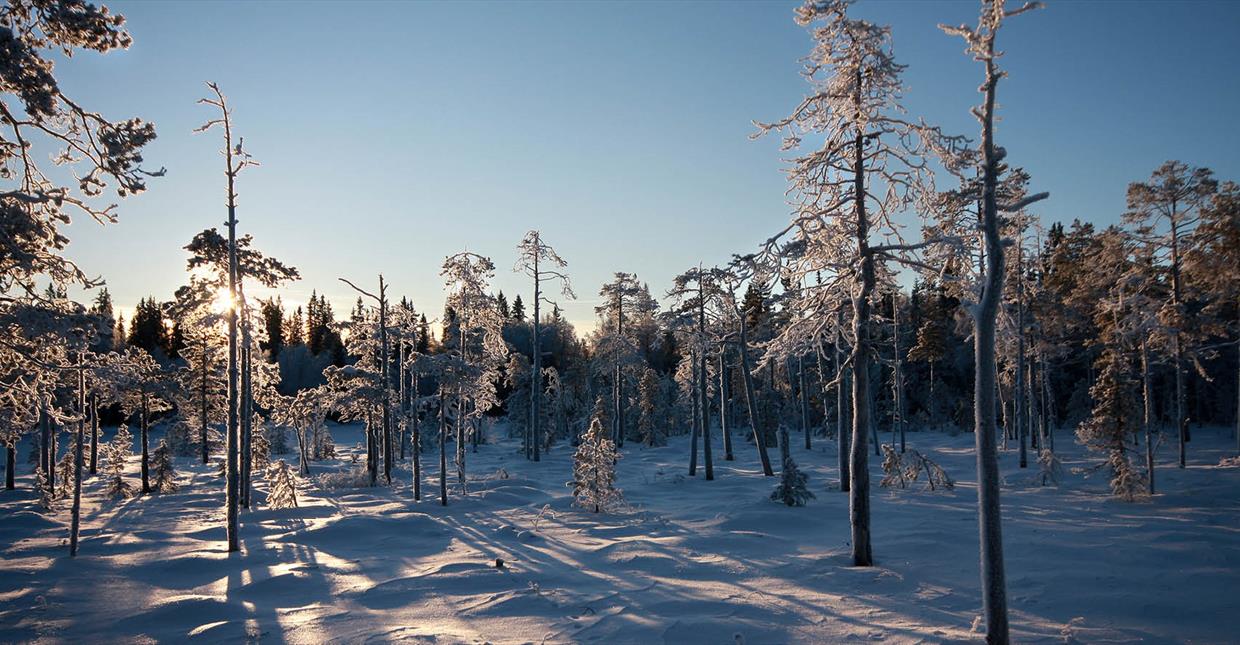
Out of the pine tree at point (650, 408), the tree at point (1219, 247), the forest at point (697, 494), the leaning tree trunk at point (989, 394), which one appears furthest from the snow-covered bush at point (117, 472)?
the tree at point (1219, 247)

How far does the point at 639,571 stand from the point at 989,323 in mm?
8204

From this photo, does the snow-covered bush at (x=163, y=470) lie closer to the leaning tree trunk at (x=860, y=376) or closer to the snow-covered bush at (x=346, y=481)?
the snow-covered bush at (x=346, y=481)

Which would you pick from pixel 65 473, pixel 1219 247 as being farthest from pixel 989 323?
pixel 65 473

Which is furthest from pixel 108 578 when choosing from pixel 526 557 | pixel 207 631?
pixel 526 557

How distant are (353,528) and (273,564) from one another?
12.3 ft

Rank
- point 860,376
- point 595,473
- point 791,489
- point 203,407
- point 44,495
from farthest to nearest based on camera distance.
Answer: point 203,407
point 44,495
point 595,473
point 791,489
point 860,376

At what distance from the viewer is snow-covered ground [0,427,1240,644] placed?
8.87 meters

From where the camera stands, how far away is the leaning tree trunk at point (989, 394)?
659 cm

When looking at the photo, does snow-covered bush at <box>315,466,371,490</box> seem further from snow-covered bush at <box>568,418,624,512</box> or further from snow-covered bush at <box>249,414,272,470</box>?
snow-covered bush at <box>568,418,624,512</box>

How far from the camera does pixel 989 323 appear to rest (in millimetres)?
6789

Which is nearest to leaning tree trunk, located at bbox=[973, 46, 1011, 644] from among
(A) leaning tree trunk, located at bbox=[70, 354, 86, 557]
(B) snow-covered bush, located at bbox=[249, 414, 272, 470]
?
(A) leaning tree trunk, located at bbox=[70, 354, 86, 557]

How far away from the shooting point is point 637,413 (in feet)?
173

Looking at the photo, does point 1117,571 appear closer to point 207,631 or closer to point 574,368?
point 207,631

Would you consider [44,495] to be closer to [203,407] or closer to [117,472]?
[117,472]
